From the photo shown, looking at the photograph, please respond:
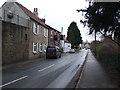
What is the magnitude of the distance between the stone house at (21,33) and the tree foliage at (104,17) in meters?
12.2

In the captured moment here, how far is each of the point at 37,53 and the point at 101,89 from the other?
28.0 metres

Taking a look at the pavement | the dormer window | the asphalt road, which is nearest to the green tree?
the dormer window

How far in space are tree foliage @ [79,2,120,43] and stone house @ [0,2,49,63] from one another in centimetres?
1220

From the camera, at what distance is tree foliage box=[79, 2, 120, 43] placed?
42.4 ft

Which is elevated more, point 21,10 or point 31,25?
point 21,10

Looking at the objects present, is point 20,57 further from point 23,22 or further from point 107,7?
point 107,7

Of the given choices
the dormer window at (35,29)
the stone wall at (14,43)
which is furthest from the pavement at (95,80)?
the dormer window at (35,29)

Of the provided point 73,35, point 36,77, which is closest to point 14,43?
point 36,77

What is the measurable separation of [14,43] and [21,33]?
2833 mm

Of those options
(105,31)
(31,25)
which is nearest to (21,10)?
(31,25)

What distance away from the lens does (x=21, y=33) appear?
29562 mm

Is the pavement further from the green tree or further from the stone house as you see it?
the green tree

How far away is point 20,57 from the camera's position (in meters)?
29.1

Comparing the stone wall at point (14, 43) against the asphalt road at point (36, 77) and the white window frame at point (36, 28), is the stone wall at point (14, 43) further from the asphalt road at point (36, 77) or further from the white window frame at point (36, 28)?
the asphalt road at point (36, 77)
